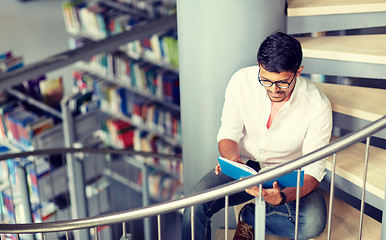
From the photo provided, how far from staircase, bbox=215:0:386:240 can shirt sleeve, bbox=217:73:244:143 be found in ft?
1.60

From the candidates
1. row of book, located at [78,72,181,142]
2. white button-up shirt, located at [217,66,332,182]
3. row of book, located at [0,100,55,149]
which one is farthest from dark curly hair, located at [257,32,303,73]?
row of book, located at [78,72,181,142]

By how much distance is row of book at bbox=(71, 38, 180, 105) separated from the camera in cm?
473

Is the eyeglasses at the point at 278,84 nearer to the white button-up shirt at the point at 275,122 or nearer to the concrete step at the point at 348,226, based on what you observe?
the white button-up shirt at the point at 275,122

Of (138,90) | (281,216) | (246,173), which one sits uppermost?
(246,173)

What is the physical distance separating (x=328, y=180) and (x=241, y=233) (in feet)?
1.83

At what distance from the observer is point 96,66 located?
5605mm

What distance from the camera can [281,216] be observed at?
7.10ft

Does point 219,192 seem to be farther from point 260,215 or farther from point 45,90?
point 45,90

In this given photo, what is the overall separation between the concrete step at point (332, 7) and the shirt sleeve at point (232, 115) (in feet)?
1.92

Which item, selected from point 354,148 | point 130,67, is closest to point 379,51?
point 354,148

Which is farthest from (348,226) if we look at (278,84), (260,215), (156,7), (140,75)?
(156,7)

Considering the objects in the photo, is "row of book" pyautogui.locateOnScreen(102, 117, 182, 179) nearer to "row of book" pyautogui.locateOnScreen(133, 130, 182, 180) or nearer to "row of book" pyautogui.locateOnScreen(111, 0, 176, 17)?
"row of book" pyautogui.locateOnScreen(133, 130, 182, 180)

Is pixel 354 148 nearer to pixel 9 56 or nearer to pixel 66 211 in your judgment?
pixel 66 211

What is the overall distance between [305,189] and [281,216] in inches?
6.3
